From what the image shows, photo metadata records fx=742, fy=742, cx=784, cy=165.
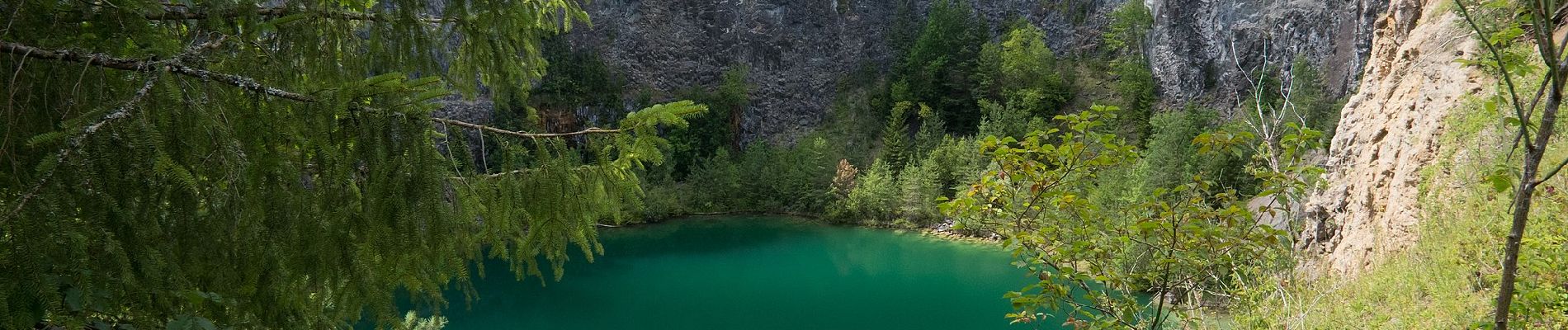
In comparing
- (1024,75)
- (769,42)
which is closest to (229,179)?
(1024,75)

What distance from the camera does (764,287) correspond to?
42.2ft

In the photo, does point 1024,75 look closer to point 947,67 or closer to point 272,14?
point 947,67

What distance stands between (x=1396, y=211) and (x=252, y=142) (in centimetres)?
491

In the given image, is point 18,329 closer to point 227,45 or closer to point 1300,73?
point 227,45

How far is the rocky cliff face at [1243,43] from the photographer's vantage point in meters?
15.7

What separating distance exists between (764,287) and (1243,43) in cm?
1361

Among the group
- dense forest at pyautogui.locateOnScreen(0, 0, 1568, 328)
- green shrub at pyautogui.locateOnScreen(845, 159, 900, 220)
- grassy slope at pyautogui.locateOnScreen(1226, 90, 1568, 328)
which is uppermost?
dense forest at pyautogui.locateOnScreen(0, 0, 1568, 328)

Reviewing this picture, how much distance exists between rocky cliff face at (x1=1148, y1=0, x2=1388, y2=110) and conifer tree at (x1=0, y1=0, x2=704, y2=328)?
51.0ft

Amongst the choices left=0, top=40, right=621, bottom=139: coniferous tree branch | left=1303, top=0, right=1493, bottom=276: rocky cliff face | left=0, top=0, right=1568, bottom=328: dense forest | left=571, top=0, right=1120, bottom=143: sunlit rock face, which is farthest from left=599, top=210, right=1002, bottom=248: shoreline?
left=0, top=40, right=621, bottom=139: coniferous tree branch

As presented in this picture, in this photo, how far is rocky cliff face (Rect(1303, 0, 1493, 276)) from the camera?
3.89 meters

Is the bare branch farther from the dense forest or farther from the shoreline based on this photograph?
the shoreline

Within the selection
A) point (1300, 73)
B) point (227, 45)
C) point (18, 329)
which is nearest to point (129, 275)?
point (18, 329)

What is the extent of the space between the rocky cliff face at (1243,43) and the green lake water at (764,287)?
7.18 meters

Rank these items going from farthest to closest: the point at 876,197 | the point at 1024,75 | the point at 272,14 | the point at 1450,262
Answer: the point at 1024,75
the point at 876,197
the point at 1450,262
the point at 272,14
